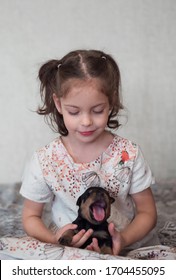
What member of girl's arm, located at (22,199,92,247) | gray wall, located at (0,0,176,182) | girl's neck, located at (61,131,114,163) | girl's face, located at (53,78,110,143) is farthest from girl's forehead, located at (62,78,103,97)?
gray wall, located at (0,0,176,182)

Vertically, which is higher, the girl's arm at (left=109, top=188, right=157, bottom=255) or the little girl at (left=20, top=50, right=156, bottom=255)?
the little girl at (left=20, top=50, right=156, bottom=255)

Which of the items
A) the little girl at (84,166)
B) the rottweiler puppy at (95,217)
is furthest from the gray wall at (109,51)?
the rottweiler puppy at (95,217)

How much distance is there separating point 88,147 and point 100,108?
0.17 m

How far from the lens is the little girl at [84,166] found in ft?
3.85

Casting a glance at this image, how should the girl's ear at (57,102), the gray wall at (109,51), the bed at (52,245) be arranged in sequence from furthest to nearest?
the gray wall at (109,51) → the girl's ear at (57,102) → the bed at (52,245)

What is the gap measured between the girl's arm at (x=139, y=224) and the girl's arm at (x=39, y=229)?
0.08 meters

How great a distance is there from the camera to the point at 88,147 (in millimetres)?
1290

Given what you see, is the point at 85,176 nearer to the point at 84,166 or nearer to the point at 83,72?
the point at 84,166

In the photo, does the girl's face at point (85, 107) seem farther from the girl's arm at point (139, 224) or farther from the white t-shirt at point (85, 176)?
the girl's arm at point (139, 224)

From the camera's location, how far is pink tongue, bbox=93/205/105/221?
111 centimetres

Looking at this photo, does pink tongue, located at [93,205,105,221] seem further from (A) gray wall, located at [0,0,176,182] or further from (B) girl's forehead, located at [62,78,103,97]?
(A) gray wall, located at [0,0,176,182]

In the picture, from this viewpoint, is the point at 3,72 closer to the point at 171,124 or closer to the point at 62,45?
A: the point at 62,45

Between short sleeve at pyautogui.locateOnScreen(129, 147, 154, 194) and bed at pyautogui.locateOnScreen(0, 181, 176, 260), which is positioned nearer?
bed at pyautogui.locateOnScreen(0, 181, 176, 260)
